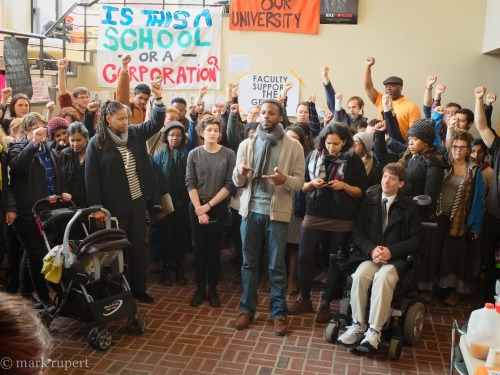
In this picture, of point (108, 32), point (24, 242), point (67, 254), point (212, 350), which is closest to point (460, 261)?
point (212, 350)

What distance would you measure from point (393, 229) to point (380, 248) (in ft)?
0.64

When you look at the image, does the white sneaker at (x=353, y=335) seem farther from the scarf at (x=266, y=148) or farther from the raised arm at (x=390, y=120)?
the raised arm at (x=390, y=120)

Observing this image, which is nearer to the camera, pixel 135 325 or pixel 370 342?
pixel 370 342

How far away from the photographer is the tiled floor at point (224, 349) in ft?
12.1

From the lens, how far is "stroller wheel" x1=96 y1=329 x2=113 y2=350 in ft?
12.6

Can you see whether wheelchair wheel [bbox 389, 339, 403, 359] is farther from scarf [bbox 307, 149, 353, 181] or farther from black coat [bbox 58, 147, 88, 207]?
black coat [bbox 58, 147, 88, 207]

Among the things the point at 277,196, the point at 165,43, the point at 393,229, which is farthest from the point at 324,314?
the point at 165,43

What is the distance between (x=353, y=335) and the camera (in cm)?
392

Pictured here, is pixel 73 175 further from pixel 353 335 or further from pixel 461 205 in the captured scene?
pixel 461 205

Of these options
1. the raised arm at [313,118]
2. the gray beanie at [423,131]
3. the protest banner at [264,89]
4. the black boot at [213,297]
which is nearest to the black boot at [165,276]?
the black boot at [213,297]

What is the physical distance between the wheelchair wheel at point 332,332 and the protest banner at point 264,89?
15.0 ft

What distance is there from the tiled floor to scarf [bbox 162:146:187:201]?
1142 millimetres

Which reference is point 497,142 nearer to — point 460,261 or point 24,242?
point 460,261

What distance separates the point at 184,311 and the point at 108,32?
5216 millimetres
